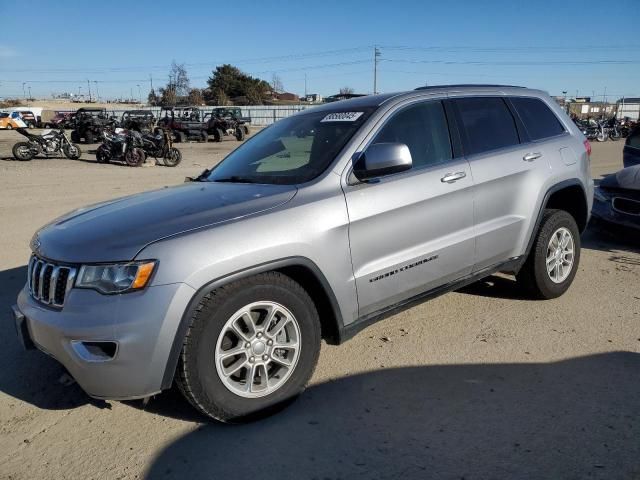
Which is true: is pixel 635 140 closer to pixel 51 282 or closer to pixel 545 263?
pixel 545 263

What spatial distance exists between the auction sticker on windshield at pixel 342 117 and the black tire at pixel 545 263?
6.22ft

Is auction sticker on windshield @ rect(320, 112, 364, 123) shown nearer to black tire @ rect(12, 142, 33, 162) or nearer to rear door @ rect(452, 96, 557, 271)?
rear door @ rect(452, 96, 557, 271)

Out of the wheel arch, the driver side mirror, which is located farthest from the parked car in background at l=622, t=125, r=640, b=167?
the driver side mirror

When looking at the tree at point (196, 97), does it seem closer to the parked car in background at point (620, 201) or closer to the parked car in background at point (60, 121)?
the parked car in background at point (60, 121)

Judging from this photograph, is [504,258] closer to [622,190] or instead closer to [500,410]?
[500,410]

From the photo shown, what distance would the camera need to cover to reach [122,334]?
2455 millimetres

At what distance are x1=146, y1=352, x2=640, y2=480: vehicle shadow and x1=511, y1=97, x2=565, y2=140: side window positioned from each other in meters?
2.06

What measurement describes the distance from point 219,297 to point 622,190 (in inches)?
213

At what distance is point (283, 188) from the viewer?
3.14 meters

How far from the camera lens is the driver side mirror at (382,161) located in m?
3.12

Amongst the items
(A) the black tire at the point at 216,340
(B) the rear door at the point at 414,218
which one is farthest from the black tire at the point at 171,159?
(A) the black tire at the point at 216,340

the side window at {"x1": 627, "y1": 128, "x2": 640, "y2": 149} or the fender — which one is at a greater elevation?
the side window at {"x1": 627, "y1": 128, "x2": 640, "y2": 149}

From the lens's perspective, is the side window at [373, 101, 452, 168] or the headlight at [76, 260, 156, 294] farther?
the side window at [373, 101, 452, 168]

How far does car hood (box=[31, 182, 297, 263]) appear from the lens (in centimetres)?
260
